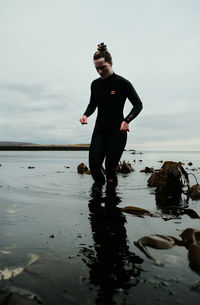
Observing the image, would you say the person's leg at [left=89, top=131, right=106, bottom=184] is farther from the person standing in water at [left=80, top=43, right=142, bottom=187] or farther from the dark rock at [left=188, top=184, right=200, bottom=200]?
the dark rock at [left=188, top=184, right=200, bottom=200]

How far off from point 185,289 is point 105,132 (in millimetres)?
3731

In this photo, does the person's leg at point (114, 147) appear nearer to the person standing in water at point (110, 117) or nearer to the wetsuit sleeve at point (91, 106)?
the person standing in water at point (110, 117)

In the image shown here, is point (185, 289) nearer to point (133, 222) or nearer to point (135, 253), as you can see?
point (135, 253)

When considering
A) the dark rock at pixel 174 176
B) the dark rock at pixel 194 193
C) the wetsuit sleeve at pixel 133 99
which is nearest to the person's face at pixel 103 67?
the wetsuit sleeve at pixel 133 99

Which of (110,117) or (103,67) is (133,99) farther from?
(103,67)

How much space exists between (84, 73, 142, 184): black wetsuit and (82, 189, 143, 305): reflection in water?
2.41 meters

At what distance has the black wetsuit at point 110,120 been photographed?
4473 mm

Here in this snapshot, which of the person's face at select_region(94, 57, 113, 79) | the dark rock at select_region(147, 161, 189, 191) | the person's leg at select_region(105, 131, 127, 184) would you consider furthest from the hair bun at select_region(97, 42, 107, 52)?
the dark rock at select_region(147, 161, 189, 191)

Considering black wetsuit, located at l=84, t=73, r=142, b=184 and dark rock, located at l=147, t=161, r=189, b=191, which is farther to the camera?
black wetsuit, located at l=84, t=73, r=142, b=184

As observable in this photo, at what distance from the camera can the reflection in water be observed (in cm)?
102

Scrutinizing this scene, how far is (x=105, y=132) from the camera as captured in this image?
4.59m

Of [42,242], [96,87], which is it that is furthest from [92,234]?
[96,87]

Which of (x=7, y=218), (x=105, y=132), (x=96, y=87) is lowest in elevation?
(x=7, y=218)

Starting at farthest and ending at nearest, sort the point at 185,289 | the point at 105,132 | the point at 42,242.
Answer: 1. the point at 105,132
2. the point at 42,242
3. the point at 185,289
